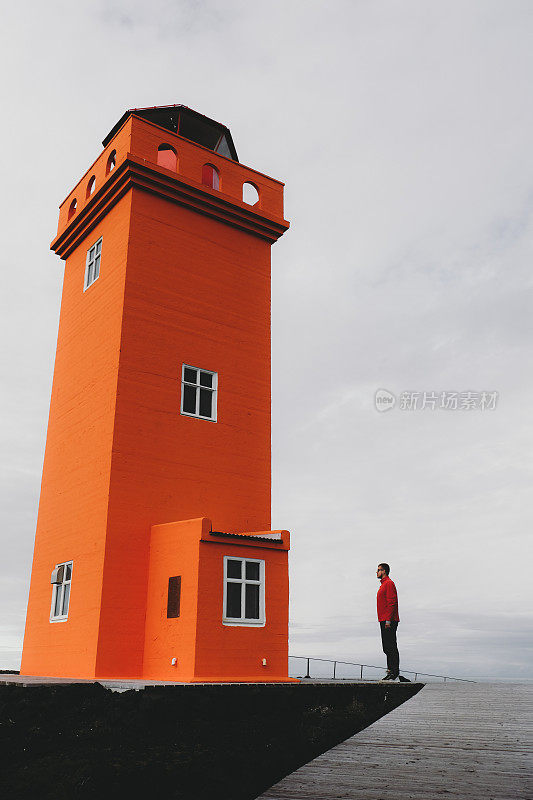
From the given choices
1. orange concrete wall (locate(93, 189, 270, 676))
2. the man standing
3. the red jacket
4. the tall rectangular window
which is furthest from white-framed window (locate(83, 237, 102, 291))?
the red jacket

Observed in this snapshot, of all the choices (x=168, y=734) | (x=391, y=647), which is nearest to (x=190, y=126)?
(x=391, y=647)

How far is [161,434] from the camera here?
572 inches

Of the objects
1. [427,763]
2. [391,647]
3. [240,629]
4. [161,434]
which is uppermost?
[161,434]

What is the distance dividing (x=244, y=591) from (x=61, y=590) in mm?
4426

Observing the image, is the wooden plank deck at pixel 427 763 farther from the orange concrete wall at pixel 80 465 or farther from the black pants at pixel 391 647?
the orange concrete wall at pixel 80 465

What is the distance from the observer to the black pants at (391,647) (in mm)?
13344

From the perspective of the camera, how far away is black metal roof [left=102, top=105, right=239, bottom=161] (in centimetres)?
1917

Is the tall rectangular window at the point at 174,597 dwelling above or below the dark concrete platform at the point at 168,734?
above

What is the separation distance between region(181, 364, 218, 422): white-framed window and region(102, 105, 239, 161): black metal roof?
24.8 feet

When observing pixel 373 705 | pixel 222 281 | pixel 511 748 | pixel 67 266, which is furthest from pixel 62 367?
pixel 511 748

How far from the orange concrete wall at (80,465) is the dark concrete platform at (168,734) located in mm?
3220

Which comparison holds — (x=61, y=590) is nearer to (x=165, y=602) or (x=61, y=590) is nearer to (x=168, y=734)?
(x=165, y=602)

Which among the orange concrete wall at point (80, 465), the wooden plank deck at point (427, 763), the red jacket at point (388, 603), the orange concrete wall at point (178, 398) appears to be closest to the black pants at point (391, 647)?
the red jacket at point (388, 603)

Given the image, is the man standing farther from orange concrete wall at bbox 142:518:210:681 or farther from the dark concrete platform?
orange concrete wall at bbox 142:518:210:681
